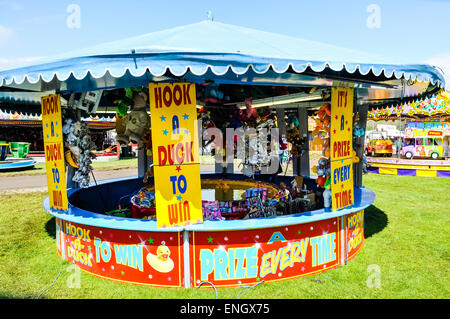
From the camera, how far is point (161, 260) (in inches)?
174

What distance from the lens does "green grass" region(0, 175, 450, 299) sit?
14.1ft

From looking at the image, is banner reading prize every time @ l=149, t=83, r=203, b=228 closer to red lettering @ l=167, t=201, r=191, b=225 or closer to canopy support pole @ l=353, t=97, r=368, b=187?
red lettering @ l=167, t=201, r=191, b=225

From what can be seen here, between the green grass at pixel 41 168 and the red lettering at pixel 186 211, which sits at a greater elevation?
the red lettering at pixel 186 211

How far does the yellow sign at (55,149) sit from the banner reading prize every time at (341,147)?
4.07 meters

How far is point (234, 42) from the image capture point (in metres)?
3.97

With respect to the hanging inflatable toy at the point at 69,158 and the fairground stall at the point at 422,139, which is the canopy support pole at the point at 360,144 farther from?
the fairground stall at the point at 422,139

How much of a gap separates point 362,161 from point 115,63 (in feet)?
18.1

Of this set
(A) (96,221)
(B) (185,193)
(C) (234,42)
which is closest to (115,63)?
(C) (234,42)

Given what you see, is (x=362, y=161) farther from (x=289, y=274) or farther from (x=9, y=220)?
(x=9, y=220)

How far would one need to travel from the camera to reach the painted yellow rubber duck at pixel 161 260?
173 inches

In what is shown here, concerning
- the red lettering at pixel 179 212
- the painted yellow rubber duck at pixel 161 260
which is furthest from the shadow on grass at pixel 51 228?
the red lettering at pixel 179 212

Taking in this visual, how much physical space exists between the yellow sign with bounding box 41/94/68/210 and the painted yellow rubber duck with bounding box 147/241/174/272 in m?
1.73

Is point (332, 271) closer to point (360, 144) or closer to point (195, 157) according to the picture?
point (195, 157)

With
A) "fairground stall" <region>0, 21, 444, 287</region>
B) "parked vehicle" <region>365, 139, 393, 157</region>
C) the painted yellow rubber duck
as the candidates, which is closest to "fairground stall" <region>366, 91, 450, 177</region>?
"parked vehicle" <region>365, 139, 393, 157</region>
